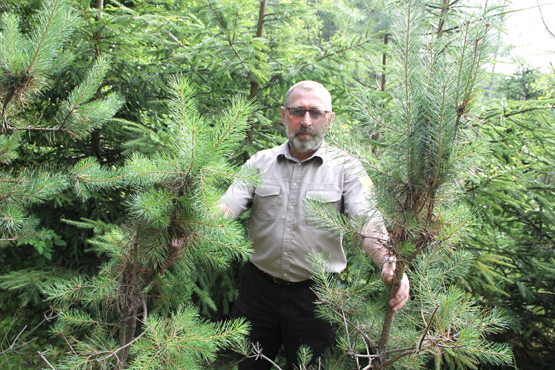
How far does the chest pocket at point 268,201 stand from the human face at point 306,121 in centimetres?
35

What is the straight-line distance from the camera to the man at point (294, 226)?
7.65ft

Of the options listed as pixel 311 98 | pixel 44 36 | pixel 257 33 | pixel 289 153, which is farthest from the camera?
pixel 257 33

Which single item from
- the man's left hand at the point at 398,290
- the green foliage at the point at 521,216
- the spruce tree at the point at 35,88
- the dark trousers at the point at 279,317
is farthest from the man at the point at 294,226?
the green foliage at the point at 521,216

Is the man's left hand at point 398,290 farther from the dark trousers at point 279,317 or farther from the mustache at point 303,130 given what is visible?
the mustache at point 303,130

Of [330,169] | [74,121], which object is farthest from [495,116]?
[74,121]

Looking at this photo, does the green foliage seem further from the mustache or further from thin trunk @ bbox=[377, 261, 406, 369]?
thin trunk @ bbox=[377, 261, 406, 369]

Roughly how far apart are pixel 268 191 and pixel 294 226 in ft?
1.06

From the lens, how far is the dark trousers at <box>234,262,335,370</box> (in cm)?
239

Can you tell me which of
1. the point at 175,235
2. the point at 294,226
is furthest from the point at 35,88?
the point at 294,226

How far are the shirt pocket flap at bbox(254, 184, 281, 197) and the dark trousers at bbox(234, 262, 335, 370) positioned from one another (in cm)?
60

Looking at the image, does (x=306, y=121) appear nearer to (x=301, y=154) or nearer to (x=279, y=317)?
(x=301, y=154)

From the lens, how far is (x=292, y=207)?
2.40 meters

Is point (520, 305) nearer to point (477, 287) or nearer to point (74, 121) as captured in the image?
point (477, 287)

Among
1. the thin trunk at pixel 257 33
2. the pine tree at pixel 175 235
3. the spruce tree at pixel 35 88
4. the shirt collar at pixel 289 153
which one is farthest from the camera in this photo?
the thin trunk at pixel 257 33
